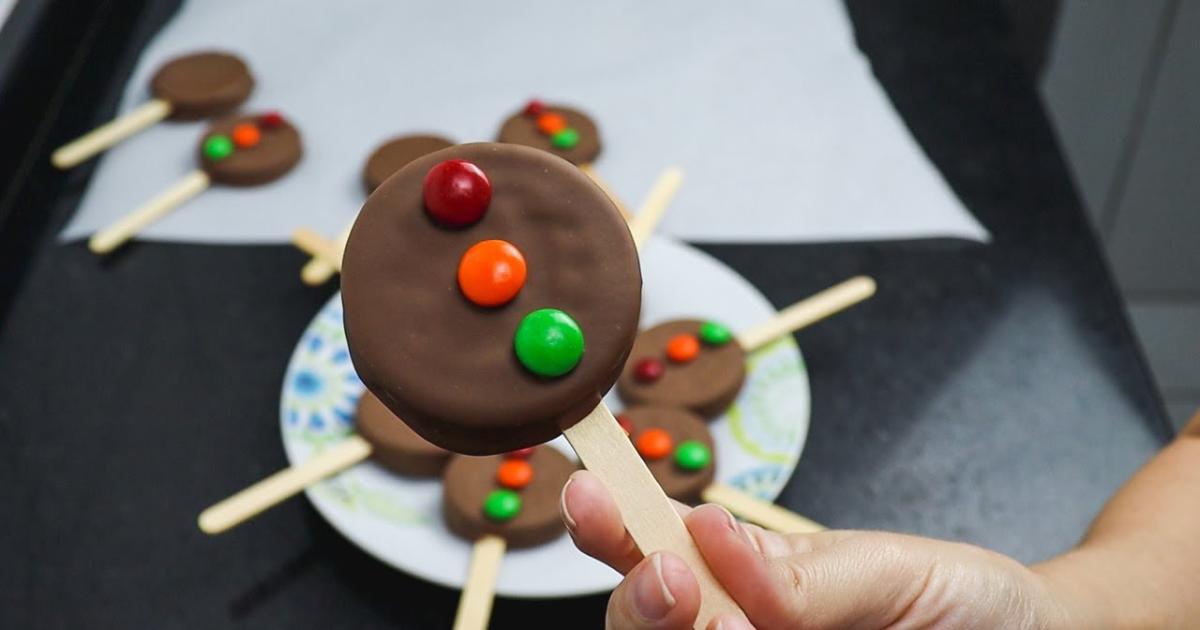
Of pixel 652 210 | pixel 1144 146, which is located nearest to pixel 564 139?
pixel 652 210

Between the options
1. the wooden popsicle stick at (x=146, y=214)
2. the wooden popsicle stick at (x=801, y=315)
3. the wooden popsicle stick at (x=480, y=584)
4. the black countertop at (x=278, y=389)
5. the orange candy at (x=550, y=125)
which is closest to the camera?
the wooden popsicle stick at (x=480, y=584)

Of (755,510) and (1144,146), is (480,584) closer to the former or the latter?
(755,510)

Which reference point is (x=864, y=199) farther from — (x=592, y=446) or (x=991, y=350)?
(x=592, y=446)

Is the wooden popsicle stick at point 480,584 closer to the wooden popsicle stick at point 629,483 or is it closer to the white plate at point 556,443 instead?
the white plate at point 556,443

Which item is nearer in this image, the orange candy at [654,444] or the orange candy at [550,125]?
the orange candy at [654,444]

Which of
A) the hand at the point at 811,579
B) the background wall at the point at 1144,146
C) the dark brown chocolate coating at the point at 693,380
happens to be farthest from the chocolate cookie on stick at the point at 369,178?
the background wall at the point at 1144,146

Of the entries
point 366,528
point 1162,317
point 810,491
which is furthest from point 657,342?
point 1162,317

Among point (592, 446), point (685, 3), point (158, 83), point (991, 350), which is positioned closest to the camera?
point (592, 446)
